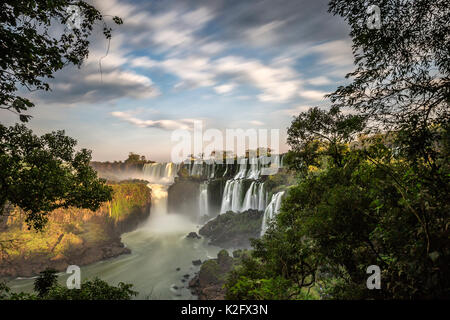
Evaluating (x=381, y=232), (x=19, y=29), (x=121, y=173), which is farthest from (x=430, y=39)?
(x=121, y=173)

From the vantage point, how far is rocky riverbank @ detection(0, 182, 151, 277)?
2069 cm

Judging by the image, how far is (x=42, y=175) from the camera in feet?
18.9

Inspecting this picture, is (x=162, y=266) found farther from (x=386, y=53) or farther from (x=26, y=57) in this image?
(x=386, y=53)

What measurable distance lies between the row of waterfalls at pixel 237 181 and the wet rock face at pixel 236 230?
68.1 inches

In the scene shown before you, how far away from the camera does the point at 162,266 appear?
2238cm

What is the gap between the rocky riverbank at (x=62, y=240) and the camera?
20.7 metres

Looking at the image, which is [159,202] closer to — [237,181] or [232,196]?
[232,196]

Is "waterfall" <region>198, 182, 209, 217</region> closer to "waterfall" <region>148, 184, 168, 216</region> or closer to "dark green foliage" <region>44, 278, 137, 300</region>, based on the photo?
"waterfall" <region>148, 184, 168, 216</region>

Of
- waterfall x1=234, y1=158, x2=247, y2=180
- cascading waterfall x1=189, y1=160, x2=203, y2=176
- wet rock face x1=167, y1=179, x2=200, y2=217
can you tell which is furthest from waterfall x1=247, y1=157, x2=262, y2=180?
cascading waterfall x1=189, y1=160, x2=203, y2=176

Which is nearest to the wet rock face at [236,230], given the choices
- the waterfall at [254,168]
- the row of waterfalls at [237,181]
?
the row of waterfalls at [237,181]

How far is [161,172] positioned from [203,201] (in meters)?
23.1

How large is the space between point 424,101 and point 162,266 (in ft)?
83.0

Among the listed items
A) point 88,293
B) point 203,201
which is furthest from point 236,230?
point 88,293

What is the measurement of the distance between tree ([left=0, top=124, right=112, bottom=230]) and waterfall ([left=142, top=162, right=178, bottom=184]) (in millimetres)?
48593
